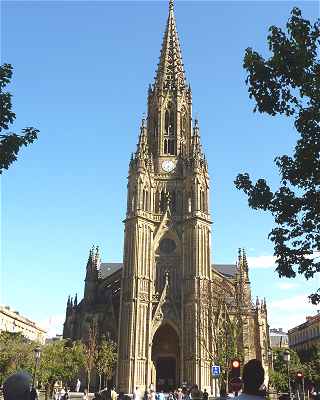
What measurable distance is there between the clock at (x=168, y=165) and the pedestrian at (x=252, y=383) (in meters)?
66.2

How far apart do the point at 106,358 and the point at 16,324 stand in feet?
156

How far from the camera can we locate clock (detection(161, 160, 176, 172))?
71.1m

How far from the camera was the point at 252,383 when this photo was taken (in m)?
4.92

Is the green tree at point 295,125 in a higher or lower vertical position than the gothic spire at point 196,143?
lower

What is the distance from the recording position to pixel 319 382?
58.5 metres

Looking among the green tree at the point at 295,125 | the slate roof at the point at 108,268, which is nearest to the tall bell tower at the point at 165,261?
the slate roof at the point at 108,268

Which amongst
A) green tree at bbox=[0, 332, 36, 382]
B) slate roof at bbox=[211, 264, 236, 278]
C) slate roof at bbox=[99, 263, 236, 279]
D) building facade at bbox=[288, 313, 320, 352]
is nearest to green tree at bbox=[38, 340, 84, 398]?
green tree at bbox=[0, 332, 36, 382]

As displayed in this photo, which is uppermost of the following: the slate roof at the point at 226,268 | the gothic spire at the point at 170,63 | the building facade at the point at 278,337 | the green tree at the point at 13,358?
the gothic spire at the point at 170,63

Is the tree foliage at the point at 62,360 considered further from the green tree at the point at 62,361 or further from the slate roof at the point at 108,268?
the slate roof at the point at 108,268

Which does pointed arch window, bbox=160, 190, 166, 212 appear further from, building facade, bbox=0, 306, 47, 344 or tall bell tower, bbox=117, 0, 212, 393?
building facade, bbox=0, 306, 47, 344

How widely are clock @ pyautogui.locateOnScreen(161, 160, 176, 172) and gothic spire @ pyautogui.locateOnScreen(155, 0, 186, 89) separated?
13.4 metres

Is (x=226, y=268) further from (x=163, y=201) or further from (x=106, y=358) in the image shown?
(x=106, y=358)

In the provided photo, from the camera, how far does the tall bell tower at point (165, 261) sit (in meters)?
58.1

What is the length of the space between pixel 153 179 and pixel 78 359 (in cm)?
2484
